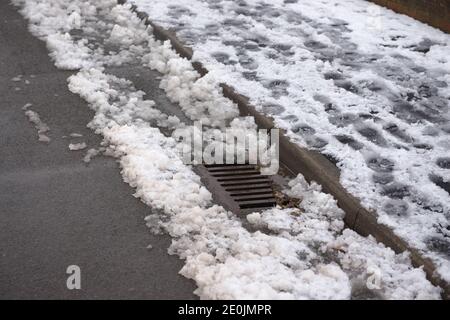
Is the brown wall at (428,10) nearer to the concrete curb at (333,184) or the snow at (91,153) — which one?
the concrete curb at (333,184)

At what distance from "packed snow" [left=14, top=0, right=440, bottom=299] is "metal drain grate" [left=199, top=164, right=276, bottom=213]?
0.13 m

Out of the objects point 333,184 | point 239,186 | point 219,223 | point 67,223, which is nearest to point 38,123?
point 67,223

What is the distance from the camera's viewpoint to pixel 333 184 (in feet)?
12.3

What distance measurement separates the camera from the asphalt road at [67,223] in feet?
9.93

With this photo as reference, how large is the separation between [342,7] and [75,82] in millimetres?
4165

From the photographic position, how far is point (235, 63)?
5.61 meters

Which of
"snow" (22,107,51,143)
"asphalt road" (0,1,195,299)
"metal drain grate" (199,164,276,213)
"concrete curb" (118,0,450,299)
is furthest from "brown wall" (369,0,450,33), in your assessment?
"snow" (22,107,51,143)

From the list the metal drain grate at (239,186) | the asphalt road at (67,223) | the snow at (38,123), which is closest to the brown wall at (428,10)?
the metal drain grate at (239,186)

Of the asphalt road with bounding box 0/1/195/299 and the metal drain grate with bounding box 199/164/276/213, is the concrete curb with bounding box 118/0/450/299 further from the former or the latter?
the asphalt road with bounding box 0/1/195/299

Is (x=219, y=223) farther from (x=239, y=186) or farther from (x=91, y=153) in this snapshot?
(x=91, y=153)

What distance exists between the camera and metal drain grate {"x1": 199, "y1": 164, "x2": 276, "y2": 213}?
3814 millimetres

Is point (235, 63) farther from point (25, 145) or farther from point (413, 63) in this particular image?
point (25, 145)

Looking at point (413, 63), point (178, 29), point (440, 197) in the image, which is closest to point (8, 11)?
point (178, 29)
